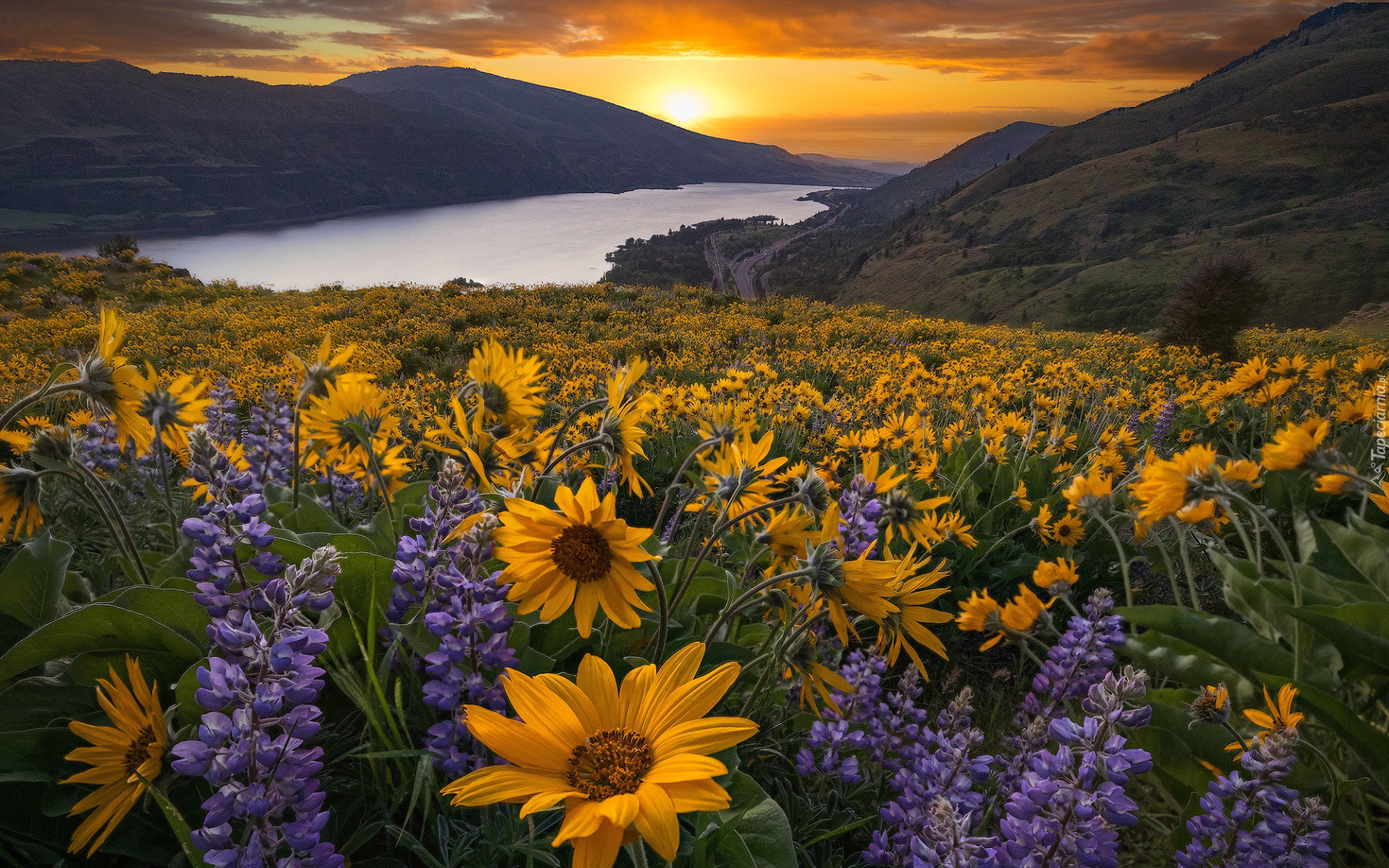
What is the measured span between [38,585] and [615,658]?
1.26 m

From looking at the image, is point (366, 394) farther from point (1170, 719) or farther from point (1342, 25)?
point (1342, 25)

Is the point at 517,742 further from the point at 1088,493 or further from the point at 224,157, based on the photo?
the point at 224,157

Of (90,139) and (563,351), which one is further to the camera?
(90,139)

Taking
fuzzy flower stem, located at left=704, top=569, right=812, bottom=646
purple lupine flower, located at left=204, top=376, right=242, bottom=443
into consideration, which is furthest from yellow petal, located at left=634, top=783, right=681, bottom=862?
purple lupine flower, located at left=204, top=376, right=242, bottom=443

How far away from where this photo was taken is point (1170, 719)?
1654 millimetres

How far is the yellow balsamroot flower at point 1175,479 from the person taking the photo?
1607 millimetres

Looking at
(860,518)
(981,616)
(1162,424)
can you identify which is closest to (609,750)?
(860,518)

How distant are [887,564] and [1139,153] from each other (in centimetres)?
11448

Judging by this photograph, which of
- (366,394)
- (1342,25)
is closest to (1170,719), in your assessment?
(366,394)

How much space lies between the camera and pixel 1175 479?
165 centimetres

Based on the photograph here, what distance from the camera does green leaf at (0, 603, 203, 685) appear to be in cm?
112

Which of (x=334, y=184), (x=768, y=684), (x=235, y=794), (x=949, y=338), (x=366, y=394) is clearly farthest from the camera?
(x=334, y=184)

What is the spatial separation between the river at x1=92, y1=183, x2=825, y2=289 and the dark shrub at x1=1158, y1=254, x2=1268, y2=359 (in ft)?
67.4

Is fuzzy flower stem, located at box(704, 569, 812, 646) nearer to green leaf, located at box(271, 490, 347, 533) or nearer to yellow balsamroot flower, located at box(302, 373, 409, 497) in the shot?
yellow balsamroot flower, located at box(302, 373, 409, 497)
